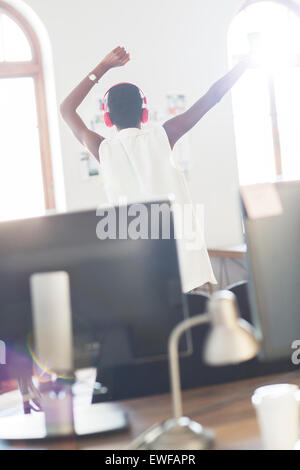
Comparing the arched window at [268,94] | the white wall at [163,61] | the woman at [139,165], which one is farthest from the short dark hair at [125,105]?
the arched window at [268,94]

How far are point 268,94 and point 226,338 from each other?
471 centimetres

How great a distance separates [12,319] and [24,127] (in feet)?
12.1

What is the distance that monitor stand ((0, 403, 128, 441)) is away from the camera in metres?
1.30

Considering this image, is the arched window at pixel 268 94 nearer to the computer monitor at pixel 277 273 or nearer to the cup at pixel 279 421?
the computer monitor at pixel 277 273

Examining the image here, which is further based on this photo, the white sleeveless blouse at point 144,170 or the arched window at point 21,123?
the arched window at point 21,123

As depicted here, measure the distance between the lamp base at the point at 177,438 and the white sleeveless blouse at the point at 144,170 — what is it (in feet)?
3.39

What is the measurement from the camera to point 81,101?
7.88ft

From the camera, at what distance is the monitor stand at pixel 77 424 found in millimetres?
1300

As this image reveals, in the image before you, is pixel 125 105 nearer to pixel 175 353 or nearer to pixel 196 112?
pixel 196 112

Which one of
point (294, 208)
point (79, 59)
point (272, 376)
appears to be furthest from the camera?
point (79, 59)

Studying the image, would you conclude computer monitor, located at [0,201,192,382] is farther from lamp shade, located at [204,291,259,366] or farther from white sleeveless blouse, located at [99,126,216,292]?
white sleeveless blouse, located at [99,126,216,292]

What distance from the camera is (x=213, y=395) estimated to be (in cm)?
147

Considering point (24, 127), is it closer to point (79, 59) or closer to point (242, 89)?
point (79, 59)
